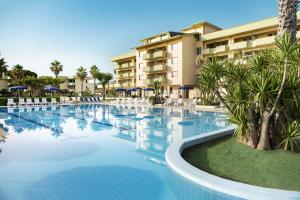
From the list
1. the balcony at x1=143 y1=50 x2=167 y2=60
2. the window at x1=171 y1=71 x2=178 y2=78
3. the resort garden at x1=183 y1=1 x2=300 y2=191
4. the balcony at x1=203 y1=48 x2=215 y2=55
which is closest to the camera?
the resort garden at x1=183 y1=1 x2=300 y2=191

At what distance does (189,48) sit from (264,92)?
35460 millimetres

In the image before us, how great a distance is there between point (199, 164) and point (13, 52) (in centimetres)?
2771

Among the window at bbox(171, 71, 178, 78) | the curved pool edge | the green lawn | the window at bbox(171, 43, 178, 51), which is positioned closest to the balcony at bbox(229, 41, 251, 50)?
the window at bbox(171, 43, 178, 51)

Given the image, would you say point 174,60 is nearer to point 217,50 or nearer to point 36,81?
point 217,50

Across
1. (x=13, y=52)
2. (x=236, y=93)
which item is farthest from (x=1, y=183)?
(x=13, y=52)

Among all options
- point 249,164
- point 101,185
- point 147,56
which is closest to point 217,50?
point 147,56

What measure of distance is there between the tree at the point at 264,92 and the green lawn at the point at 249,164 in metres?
0.54

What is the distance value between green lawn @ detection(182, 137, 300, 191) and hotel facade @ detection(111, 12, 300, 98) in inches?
894

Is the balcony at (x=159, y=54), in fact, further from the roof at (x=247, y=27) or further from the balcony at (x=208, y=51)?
the roof at (x=247, y=27)

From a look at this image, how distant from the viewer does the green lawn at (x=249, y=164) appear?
5559 millimetres

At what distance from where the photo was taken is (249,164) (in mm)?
6562

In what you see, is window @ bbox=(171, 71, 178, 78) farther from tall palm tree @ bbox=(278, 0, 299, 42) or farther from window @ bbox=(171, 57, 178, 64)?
tall palm tree @ bbox=(278, 0, 299, 42)

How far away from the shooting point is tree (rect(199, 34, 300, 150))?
264 inches

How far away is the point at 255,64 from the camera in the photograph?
26.9ft
